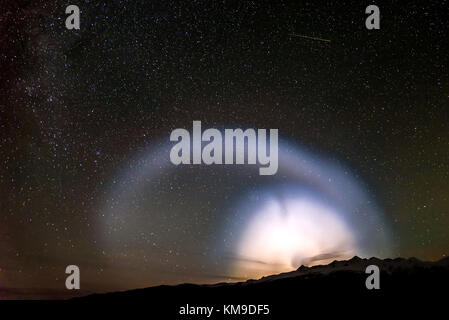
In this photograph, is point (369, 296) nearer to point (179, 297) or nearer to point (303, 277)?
point (303, 277)

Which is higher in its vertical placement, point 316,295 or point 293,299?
point 293,299

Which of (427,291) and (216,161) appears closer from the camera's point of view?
(216,161)

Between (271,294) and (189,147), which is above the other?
(189,147)

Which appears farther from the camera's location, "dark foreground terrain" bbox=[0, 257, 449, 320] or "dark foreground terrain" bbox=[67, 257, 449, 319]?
"dark foreground terrain" bbox=[67, 257, 449, 319]

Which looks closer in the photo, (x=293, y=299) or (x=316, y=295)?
(x=293, y=299)

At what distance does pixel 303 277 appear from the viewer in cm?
1324

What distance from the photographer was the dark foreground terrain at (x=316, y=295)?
884 cm

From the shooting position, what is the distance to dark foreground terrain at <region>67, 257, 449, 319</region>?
29.0ft

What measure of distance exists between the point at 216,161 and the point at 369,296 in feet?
20.1

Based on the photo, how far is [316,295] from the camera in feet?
37.1

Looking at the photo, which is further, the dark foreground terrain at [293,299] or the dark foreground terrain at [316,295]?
the dark foreground terrain at [316,295]
